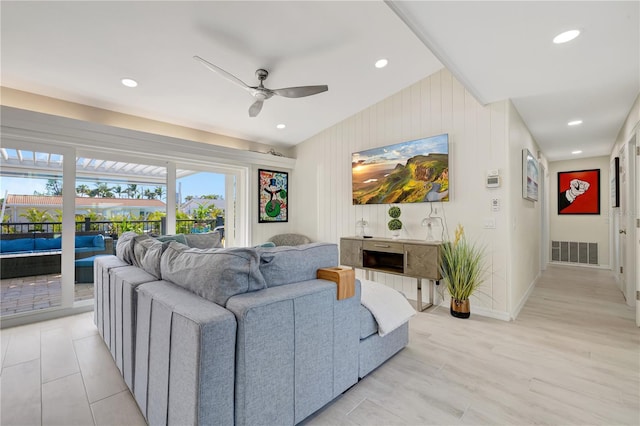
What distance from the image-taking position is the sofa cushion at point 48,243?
3.30m

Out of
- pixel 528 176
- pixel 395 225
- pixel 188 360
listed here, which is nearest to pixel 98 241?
pixel 188 360

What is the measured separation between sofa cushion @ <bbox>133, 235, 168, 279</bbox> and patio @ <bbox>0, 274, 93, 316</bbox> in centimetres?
192

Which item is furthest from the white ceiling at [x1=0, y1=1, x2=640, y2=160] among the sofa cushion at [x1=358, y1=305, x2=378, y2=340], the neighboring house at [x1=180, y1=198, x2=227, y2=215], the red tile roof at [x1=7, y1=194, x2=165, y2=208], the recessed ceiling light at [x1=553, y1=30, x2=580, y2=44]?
the sofa cushion at [x1=358, y1=305, x2=378, y2=340]

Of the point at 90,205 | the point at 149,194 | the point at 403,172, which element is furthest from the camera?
the point at 149,194

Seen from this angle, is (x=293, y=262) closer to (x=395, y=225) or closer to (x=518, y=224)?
(x=395, y=225)

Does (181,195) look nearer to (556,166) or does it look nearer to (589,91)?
(589,91)

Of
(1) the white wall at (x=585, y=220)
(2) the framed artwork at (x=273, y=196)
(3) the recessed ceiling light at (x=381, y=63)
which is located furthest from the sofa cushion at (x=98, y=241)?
(1) the white wall at (x=585, y=220)

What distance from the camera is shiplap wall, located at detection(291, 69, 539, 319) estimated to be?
323 cm

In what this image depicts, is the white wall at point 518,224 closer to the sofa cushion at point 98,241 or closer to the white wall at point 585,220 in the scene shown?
the white wall at point 585,220

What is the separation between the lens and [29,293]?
3.26 metres

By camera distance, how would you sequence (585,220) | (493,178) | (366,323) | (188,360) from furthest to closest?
(585,220)
(493,178)
(366,323)
(188,360)

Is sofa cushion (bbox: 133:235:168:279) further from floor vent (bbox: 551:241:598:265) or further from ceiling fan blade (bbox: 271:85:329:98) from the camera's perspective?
floor vent (bbox: 551:241:598:265)

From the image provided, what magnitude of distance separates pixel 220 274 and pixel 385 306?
1.28m

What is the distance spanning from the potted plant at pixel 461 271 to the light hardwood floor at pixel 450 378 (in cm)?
20
